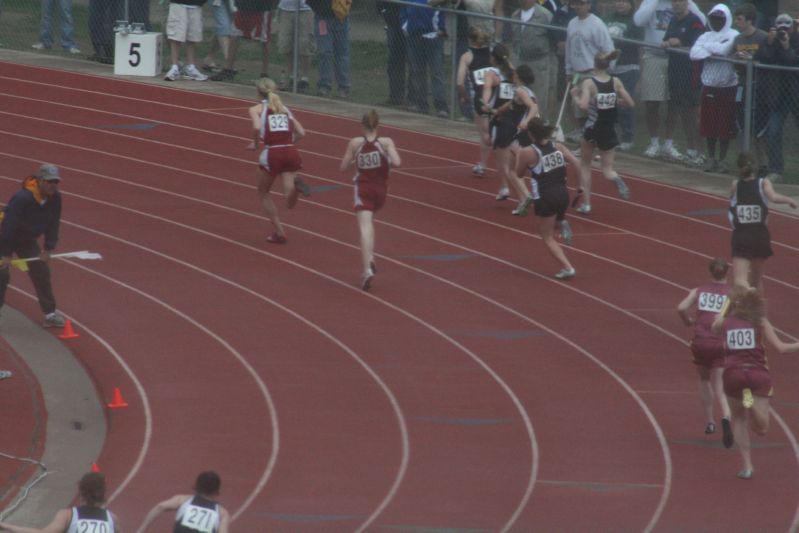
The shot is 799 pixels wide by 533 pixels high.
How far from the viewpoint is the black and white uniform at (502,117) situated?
17750 mm

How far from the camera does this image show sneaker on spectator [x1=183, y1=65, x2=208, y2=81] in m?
24.5

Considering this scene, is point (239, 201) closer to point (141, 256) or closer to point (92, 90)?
point (141, 256)

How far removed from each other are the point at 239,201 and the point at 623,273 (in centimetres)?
485

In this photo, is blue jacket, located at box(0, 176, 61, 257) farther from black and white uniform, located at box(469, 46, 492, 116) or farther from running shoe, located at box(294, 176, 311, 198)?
black and white uniform, located at box(469, 46, 492, 116)

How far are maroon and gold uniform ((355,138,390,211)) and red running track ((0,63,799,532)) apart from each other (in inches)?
35.3

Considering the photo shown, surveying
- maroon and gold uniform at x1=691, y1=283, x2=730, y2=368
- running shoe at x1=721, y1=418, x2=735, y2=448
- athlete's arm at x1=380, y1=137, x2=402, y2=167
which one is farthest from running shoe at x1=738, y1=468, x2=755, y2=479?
athlete's arm at x1=380, y1=137, x2=402, y2=167

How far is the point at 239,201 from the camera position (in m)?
18.4

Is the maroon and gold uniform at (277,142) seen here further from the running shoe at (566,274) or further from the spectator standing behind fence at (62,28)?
the spectator standing behind fence at (62,28)

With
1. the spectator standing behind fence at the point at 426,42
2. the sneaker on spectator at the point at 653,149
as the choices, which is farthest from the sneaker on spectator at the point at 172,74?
the sneaker on spectator at the point at 653,149

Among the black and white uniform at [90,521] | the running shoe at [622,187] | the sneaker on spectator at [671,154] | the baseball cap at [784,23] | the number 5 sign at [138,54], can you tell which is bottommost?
the black and white uniform at [90,521]

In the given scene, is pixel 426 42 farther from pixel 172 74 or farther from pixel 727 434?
pixel 727 434

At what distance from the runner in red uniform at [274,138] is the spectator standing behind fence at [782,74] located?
6252 millimetres

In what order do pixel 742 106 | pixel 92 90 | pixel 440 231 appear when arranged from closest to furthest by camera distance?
pixel 440 231, pixel 742 106, pixel 92 90

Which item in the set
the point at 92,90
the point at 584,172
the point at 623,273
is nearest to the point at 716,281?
the point at 623,273
